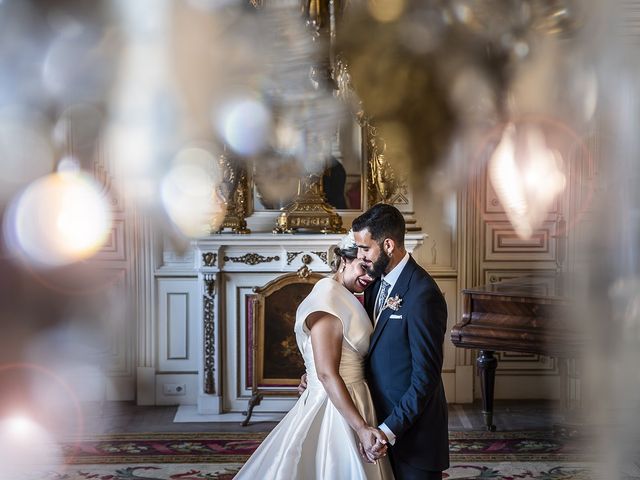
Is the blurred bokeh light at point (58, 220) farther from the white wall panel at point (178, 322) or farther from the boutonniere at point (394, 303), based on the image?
the boutonniere at point (394, 303)

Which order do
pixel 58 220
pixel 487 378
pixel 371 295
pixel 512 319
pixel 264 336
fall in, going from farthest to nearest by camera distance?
pixel 58 220 → pixel 264 336 → pixel 487 378 → pixel 512 319 → pixel 371 295

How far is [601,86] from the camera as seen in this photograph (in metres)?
0.21

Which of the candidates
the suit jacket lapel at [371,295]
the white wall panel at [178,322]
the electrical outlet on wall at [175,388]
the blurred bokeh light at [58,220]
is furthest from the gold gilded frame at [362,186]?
the suit jacket lapel at [371,295]

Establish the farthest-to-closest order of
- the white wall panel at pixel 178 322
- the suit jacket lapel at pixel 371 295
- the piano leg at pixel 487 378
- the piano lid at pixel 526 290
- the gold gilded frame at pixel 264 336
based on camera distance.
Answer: the white wall panel at pixel 178 322, the gold gilded frame at pixel 264 336, the piano leg at pixel 487 378, the piano lid at pixel 526 290, the suit jacket lapel at pixel 371 295

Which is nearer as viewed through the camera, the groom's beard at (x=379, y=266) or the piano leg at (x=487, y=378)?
the groom's beard at (x=379, y=266)

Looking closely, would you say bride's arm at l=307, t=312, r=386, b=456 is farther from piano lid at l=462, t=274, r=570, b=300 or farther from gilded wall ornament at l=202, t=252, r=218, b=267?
gilded wall ornament at l=202, t=252, r=218, b=267

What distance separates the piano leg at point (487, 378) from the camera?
5.54 ft

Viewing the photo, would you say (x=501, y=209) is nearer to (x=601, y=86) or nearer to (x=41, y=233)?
(x=41, y=233)

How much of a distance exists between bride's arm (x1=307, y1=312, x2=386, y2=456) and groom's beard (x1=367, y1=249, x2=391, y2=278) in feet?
0.22

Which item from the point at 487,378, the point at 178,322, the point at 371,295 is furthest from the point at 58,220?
the point at 371,295

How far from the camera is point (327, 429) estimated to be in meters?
0.83

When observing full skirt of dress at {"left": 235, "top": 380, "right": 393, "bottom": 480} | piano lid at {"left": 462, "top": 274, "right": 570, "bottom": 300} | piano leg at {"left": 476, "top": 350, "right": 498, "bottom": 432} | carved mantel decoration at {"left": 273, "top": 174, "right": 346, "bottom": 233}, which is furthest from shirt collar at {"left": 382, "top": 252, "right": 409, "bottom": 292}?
carved mantel decoration at {"left": 273, "top": 174, "right": 346, "bottom": 233}

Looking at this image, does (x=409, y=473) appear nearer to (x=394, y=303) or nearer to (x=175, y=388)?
(x=394, y=303)

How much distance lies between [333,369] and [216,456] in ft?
2.83
